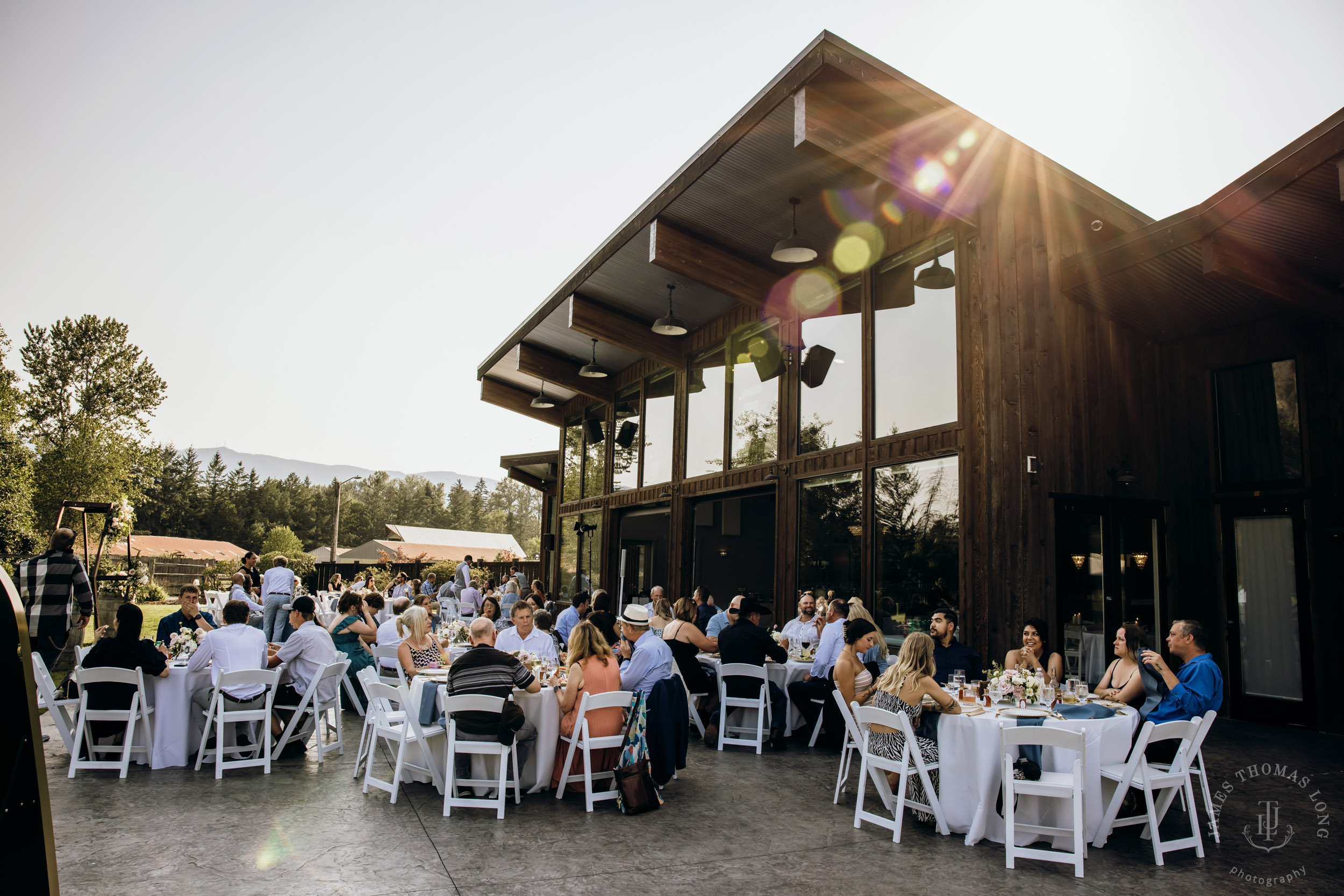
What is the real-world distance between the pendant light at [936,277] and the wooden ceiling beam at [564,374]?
28.1 feet

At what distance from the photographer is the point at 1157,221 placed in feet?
24.7

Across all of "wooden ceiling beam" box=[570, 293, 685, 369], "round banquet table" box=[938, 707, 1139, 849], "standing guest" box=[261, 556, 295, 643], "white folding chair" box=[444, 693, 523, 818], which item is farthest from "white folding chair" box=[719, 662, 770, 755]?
"wooden ceiling beam" box=[570, 293, 685, 369]

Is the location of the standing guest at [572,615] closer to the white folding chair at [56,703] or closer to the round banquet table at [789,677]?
the round banquet table at [789,677]

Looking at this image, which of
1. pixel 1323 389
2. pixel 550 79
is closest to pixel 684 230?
pixel 550 79

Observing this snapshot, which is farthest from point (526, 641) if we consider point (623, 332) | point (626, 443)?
point (626, 443)

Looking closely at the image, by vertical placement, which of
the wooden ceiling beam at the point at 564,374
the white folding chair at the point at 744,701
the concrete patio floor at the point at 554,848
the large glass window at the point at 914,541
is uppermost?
the wooden ceiling beam at the point at 564,374

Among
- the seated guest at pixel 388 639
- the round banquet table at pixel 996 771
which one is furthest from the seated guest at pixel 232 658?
the round banquet table at pixel 996 771

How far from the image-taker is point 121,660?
5684 millimetres

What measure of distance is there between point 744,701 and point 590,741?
86.5 inches

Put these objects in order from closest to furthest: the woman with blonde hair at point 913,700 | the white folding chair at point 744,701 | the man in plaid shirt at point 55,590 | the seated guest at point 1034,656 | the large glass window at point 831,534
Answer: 1. the woman with blonde hair at point 913,700
2. the seated guest at point 1034,656
3. the man in plaid shirt at point 55,590
4. the white folding chair at point 744,701
5. the large glass window at point 831,534

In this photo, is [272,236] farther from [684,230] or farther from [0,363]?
[0,363]

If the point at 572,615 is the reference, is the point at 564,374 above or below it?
above

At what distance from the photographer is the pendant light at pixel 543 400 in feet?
60.2
